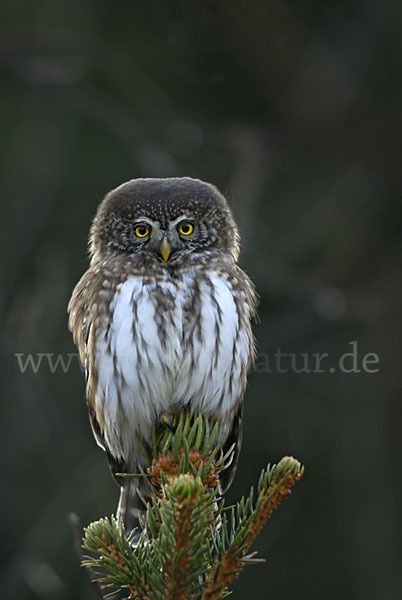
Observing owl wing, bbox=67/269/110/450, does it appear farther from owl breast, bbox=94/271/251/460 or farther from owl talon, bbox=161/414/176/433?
owl talon, bbox=161/414/176/433

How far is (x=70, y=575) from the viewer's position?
6.08m

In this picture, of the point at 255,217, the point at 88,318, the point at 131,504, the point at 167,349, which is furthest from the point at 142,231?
the point at 255,217

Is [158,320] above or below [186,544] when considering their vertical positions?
above

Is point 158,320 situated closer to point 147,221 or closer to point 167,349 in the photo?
point 167,349

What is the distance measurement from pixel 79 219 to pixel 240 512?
176 inches

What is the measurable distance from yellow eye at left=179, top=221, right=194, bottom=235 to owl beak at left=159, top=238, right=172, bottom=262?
0.47 feet

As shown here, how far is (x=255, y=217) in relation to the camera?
→ 529cm

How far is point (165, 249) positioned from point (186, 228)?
0.22 meters

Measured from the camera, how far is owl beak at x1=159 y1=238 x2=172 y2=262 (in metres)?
3.45

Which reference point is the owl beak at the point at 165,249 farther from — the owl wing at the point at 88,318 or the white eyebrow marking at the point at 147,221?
the owl wing at the point at 88,318

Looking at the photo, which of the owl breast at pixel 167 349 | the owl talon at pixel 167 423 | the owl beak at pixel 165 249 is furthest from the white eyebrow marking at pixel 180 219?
the owl talon at pixel 167 423

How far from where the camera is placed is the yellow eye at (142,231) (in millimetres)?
3590

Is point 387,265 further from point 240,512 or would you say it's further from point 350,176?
point 240,512

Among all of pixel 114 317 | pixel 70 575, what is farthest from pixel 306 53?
pixel 70 575
